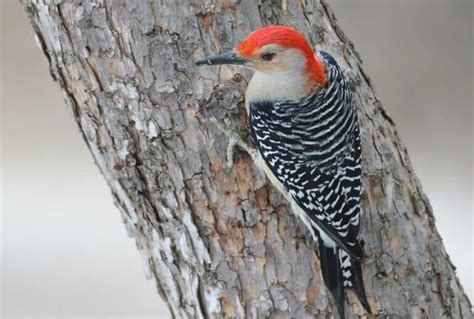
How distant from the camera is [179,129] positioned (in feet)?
10.3

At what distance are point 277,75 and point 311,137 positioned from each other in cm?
26

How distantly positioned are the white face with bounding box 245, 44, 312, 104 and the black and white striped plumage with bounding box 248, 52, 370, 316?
0.10 feet

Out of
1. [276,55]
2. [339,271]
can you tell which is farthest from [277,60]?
[339,271]

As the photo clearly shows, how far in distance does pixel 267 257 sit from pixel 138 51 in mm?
847

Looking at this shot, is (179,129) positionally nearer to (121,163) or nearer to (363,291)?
(121,163)

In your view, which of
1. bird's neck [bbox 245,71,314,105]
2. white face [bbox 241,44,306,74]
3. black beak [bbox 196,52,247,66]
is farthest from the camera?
bird's neck [bbox 245,71,314,105]

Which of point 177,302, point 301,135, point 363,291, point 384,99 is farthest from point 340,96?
point 384,99

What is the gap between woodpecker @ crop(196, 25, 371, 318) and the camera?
3.16m

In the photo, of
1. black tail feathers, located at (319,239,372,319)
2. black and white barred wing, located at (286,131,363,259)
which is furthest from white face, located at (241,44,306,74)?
black tail feathers, located at (319,239,372,319)

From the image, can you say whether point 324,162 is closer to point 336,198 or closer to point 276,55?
point 336,198

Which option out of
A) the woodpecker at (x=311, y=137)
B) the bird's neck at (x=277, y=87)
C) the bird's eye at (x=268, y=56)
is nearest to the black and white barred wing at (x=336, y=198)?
the woodpecker at (x=311, y=137)

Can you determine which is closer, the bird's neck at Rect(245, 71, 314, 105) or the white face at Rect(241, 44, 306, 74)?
the white face at Rect(241, 44, 306, 74)

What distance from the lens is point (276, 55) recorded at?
3221mm

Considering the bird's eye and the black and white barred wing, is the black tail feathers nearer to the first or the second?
the black and white barred wing
